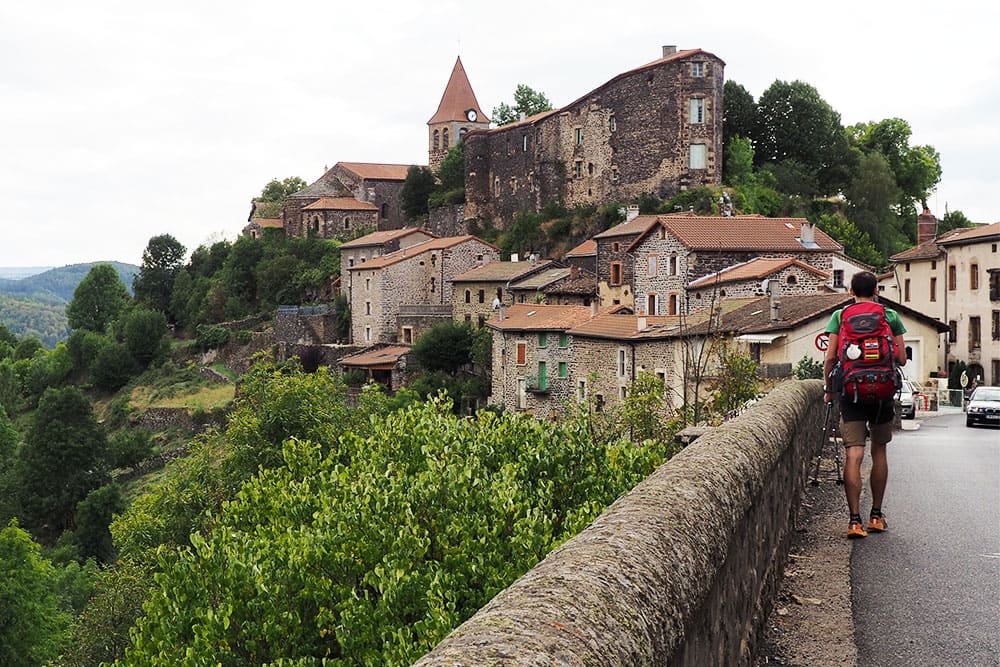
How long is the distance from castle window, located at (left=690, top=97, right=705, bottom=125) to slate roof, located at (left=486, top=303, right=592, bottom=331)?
Result: 17.2 metres

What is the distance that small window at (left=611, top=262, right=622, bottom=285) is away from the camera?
56312mm

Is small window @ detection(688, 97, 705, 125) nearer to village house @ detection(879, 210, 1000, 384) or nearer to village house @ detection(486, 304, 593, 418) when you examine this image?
village house @ detection(879, 210, 1000, 384)

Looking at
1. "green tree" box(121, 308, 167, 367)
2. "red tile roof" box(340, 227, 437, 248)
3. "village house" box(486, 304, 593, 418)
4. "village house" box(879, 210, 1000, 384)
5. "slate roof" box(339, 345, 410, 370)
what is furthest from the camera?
"green tree" box(121, 308, 167, 367)

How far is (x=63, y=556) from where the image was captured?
53469 mm

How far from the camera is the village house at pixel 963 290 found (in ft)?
163

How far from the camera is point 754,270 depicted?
43.8 m

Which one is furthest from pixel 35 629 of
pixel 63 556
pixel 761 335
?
pixel 761 335

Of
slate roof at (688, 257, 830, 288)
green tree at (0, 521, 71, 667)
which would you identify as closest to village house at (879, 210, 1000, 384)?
slate roof at (688, 257, 830, 288)

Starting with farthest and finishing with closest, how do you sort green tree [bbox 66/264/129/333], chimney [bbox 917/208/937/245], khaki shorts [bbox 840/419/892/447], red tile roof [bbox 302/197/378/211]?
1. green tree [bbox 66/264/129/333]
2. red tile roof [bbox 302/197/378/211]
3. chimney [bbox 917/208/937/245]
4. khaki shorts [bbox 840/419/892/447]

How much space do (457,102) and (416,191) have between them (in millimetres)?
18697

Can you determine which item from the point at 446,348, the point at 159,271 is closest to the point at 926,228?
the point at 446,348

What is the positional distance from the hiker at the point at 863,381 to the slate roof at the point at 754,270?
1378 inches

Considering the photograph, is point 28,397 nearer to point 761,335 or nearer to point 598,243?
point 598,243

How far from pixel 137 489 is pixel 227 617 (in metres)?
56.7
